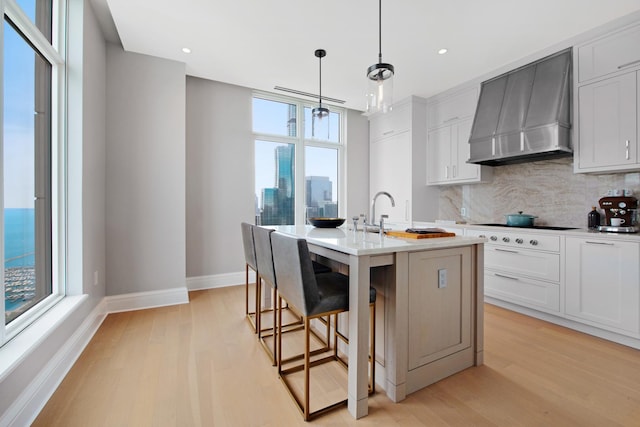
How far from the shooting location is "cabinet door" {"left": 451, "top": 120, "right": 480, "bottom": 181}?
3612 millimetres

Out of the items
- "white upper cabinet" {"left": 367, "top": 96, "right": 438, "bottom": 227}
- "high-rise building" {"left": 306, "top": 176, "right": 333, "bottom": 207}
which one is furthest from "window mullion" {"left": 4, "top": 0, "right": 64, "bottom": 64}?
"white upper cabinet" {"left": 367, "top": 96, "right": 438, "bottom": 227}

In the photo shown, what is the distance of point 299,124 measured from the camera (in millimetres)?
4395

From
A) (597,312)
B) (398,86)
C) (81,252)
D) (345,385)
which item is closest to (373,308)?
(345,385)

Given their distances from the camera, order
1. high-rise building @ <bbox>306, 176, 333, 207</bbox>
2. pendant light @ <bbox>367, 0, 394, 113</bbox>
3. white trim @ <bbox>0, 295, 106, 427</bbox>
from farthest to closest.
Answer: high-rise building @ <bbox>306, 176, 333, 207</bbox>, pendant light @ <bbox>367, 0, 394, 113</bbox>, white trim @ <bbox>0, 295, 106, 427</bbox>

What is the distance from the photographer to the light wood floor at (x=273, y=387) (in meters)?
1.43

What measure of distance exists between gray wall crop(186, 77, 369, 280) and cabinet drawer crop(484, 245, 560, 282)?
3.13 m

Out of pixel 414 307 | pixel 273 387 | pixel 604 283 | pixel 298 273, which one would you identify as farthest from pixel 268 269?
pixel 604 283

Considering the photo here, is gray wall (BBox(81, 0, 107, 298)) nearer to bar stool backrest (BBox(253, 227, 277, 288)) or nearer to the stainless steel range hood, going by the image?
bar stool backrest (BBox(253, 227, 277, 288))

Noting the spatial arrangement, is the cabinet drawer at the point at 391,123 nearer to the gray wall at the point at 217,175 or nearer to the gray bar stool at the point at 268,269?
the gray wall at the point at 217,175

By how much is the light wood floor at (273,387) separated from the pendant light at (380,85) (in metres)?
1.94

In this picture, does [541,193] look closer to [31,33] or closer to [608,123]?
[608,123]

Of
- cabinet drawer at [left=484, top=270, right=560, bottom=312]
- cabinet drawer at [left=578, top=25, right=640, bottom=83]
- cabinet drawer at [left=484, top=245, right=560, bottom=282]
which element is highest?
cabinet drawer at [left=578, top=25, right=640, bottom=83]

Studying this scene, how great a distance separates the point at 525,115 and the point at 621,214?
125 cm

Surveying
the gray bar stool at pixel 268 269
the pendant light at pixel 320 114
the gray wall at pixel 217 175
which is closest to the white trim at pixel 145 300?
the gray wall at pixel 217 175
